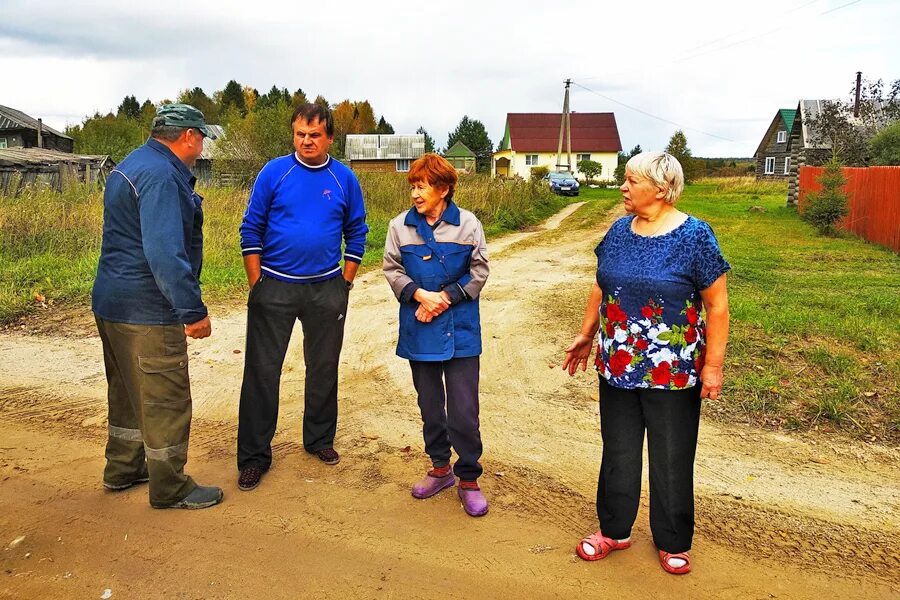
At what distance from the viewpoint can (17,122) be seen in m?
45.7

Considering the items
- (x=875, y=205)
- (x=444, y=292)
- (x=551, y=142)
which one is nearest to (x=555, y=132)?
(x=551, y=142)

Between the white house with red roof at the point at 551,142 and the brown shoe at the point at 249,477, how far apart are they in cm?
5569

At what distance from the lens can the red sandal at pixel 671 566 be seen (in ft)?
10.5

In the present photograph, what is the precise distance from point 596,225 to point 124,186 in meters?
16.9

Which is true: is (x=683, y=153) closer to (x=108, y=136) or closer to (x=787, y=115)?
(x=787, y=115)

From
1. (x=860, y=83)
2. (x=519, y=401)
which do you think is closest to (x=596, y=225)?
(x=519, y=401)

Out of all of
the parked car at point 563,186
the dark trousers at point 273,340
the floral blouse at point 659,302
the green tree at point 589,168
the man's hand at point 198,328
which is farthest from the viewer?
the green tree at point 589,168

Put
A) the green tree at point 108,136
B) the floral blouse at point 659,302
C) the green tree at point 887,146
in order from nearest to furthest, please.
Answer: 1. the floral blouse at point 659,302
2. the green tree at point 887,146
3. the green tree at point 108,136

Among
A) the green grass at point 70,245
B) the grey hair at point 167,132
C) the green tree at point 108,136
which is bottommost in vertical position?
the green grass at point 70,245

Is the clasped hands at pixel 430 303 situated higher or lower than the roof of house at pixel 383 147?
lower

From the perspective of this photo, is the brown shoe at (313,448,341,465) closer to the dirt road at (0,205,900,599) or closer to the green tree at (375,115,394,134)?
the dirt road at (0,205,900,599)

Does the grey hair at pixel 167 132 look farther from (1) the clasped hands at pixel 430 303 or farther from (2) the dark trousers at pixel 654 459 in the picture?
(2) the dark trousers at pixel 654 459

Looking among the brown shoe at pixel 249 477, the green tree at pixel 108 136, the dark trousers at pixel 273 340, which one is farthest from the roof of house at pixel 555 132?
the brown shoe at pixel 249 477

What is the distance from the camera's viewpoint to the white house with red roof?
195 feet
